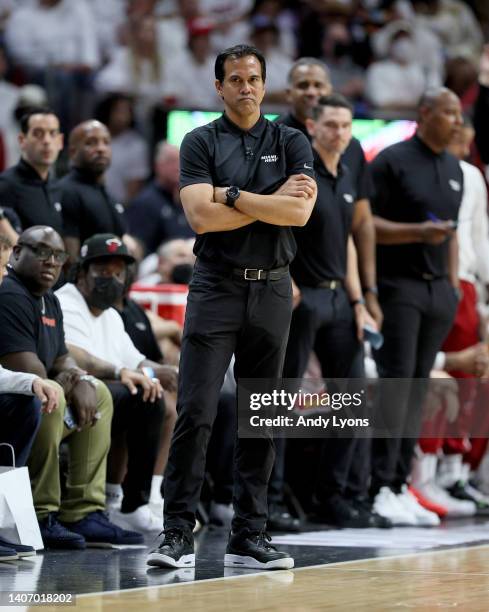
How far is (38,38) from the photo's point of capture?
456 inches

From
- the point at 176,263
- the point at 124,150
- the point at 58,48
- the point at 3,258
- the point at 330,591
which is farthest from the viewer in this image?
the point at 124,150

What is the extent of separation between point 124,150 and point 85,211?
4.22 meters

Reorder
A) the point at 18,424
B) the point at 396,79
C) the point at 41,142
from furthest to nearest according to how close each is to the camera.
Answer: the point at 396,79
the point at 41,142
the point at 18,424

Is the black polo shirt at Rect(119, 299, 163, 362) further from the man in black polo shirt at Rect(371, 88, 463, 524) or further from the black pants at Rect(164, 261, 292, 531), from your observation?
the black pants at Rect(164, 261, 292, 531)

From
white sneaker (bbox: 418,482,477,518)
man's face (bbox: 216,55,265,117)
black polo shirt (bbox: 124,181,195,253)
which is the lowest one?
white sneaker (bbox: 418,482,477,518)

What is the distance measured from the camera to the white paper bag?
557 centimetres

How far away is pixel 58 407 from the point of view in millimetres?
6004

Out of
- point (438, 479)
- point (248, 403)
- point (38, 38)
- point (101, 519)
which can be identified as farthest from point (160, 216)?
point (248, 403)

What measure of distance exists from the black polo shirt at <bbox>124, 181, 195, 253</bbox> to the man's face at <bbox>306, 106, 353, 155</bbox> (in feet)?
10.9

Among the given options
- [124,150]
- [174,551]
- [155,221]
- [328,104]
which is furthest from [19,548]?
[124,150]

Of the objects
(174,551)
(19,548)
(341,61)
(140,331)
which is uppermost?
(341,61)

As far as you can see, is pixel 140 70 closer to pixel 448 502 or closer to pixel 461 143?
pixel 461 143

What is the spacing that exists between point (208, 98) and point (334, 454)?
6274 millimetres

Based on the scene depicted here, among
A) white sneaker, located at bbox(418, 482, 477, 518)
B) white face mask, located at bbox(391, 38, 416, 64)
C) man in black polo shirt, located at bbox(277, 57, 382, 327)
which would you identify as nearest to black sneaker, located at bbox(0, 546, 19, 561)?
man in black polo shirt, located at bbox(277, 57, 382, 327)
